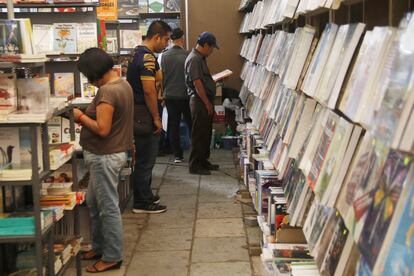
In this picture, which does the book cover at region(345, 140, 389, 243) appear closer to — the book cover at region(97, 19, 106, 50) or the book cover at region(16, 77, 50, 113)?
the book cover at region(16, 77, 50, 113)

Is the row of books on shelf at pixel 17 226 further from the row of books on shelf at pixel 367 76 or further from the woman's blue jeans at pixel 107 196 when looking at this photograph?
the row of books on shelf at pixel 367 76

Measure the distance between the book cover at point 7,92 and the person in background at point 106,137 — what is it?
25.8 inches

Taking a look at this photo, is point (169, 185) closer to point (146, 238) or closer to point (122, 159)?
point (146, 238)

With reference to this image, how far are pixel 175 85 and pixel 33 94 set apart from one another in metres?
4.32

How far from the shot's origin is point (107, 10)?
604 cm

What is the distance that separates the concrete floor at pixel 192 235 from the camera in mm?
4117

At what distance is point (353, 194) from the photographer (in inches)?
61.6

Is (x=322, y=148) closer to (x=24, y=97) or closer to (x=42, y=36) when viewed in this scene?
(x=24, y=97)

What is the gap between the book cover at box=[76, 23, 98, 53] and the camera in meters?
4.68

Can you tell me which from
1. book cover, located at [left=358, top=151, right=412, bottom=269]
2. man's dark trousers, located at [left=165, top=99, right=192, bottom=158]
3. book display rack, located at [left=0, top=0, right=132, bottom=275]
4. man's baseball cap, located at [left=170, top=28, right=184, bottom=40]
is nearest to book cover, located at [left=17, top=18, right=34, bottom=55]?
book display rack, located at [left=0, top=0, right=132, bottom=275]

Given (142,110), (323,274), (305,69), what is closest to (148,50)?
(142,110)

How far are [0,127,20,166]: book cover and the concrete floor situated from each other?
123 centimetres

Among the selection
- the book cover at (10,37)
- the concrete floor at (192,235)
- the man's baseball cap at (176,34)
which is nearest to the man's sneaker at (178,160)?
the concrete floor at (192,235)

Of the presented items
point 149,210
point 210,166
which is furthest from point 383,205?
point 210,166
